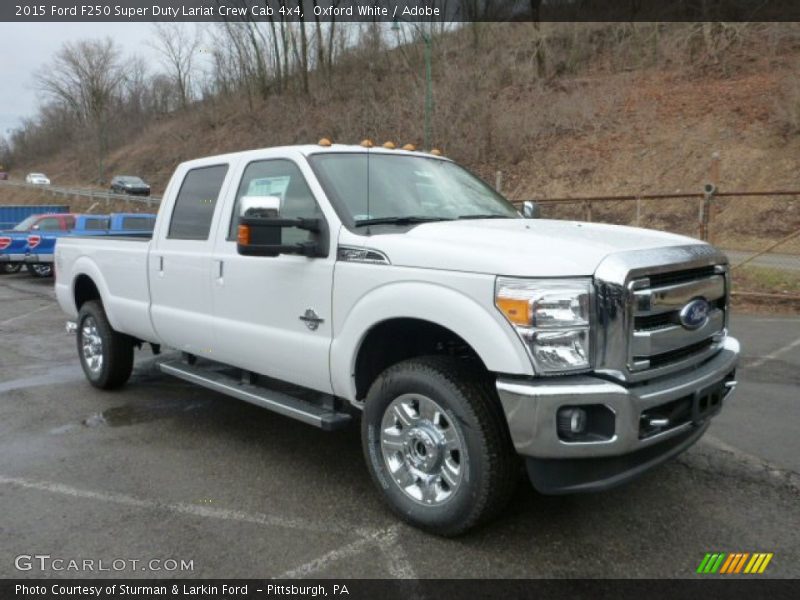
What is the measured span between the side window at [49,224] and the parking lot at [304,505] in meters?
12.7

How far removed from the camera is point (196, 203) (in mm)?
5055

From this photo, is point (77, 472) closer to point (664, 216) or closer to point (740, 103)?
point (664, 216)

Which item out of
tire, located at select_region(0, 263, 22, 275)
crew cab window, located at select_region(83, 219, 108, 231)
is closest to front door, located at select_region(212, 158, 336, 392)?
crew cab window, located at select_region(83, 219, 108, 231)

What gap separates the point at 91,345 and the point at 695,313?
5.38 m

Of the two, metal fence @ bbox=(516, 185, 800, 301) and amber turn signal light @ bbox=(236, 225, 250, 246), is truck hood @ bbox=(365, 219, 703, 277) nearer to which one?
amber turn signal light @ bbox=(236, 225, 250, 246)

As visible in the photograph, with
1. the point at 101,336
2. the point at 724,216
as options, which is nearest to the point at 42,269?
the point at 101,336

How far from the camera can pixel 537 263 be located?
297 centimetres

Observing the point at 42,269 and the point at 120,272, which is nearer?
the point at 120,272

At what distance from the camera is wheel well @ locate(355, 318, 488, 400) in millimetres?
3635

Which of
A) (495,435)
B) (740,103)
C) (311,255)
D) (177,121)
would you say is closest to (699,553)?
(495,435)

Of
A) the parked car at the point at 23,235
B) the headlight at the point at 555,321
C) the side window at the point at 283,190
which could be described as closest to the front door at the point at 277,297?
the side window at the point at 283,190

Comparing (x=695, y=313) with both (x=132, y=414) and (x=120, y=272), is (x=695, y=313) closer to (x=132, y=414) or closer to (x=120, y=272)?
(x=132, y=414)

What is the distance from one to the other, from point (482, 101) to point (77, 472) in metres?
Result: 30.2

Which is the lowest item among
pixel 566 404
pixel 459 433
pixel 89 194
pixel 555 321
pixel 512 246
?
pixel 459 433
